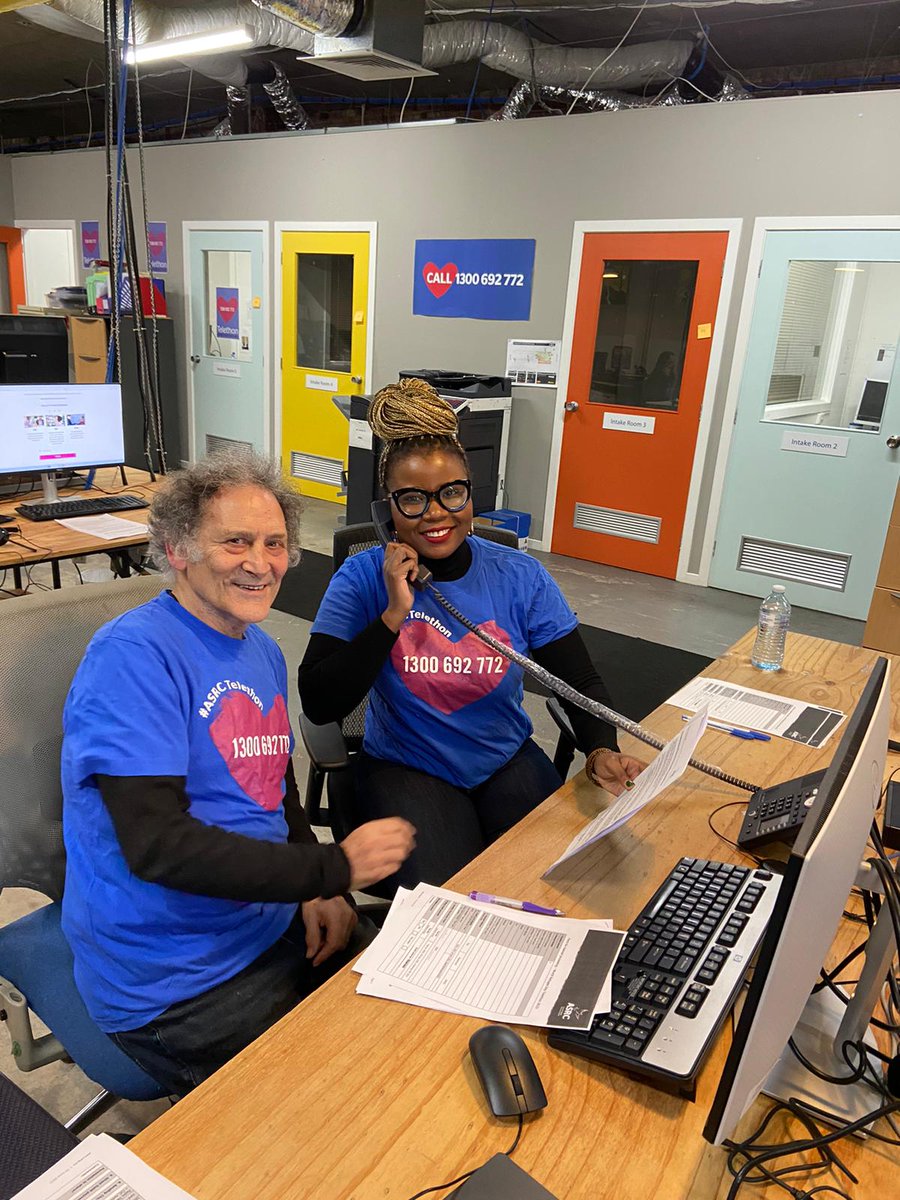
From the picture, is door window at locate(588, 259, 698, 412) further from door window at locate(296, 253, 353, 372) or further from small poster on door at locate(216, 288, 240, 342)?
small poster on door at locate(216, 288, 240, 342)

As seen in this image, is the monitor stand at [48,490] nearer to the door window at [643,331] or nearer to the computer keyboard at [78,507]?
the computer keyboard at [78,507]

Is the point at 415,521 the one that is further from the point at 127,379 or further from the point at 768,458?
the point at 127,379

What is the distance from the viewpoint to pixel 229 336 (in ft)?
23.1

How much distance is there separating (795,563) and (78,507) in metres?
3.80

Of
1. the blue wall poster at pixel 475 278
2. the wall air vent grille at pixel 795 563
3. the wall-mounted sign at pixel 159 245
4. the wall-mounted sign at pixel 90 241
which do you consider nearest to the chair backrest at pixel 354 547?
the wall air vent grille at pixel 795 563

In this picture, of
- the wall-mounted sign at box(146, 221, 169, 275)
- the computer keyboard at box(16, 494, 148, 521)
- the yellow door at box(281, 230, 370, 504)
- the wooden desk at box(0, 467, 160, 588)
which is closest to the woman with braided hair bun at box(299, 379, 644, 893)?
the wooden desk at box(0, 467, 160, 588)

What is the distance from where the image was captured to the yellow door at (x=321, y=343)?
245 inches

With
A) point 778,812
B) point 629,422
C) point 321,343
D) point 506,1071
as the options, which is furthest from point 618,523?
point 506,1071

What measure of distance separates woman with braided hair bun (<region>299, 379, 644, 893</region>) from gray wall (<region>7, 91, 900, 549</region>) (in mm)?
3595

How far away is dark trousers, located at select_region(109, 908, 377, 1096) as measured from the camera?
1119 mm

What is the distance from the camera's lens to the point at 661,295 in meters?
4.92

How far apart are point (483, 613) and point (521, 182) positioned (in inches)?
174

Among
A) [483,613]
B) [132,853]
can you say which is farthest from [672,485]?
[132,853]

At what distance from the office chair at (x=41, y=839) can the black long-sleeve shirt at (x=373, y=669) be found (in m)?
0.43
